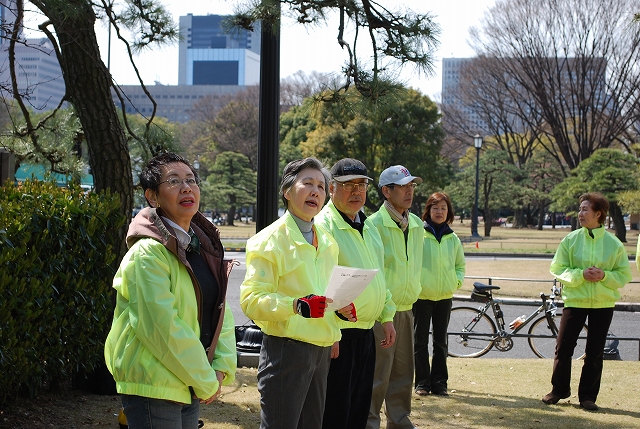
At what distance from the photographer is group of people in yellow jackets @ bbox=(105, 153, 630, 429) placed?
9.00 ft

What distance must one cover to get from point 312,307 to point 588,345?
3.84 meters

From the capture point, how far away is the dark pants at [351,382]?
4.15m

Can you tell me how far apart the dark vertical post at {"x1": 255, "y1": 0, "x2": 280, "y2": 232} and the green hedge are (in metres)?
1.34

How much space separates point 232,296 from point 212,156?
4596 cm

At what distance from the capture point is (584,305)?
6227 millimetres

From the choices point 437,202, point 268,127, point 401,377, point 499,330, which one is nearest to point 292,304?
point 401,377

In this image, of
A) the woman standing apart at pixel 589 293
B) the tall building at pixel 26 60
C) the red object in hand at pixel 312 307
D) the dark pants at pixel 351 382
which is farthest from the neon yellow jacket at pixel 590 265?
the tall building at pixel 26 60

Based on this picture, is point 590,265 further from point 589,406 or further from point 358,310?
point 358,310

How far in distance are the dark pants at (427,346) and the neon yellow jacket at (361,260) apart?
94.5 inches

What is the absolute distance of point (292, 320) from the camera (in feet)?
11.6

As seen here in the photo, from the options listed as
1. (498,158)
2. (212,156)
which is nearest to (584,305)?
(498,158)

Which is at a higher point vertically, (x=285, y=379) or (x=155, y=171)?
(x=155, y=171)

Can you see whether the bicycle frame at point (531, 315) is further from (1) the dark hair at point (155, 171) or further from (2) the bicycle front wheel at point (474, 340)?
(1) the dark hair at point (155, 171)

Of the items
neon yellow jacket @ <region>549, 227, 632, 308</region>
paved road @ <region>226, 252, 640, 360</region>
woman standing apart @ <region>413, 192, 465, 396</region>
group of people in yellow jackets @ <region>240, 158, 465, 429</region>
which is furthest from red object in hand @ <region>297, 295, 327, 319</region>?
paved road @ <region>226, 252, 640, 360</region>
